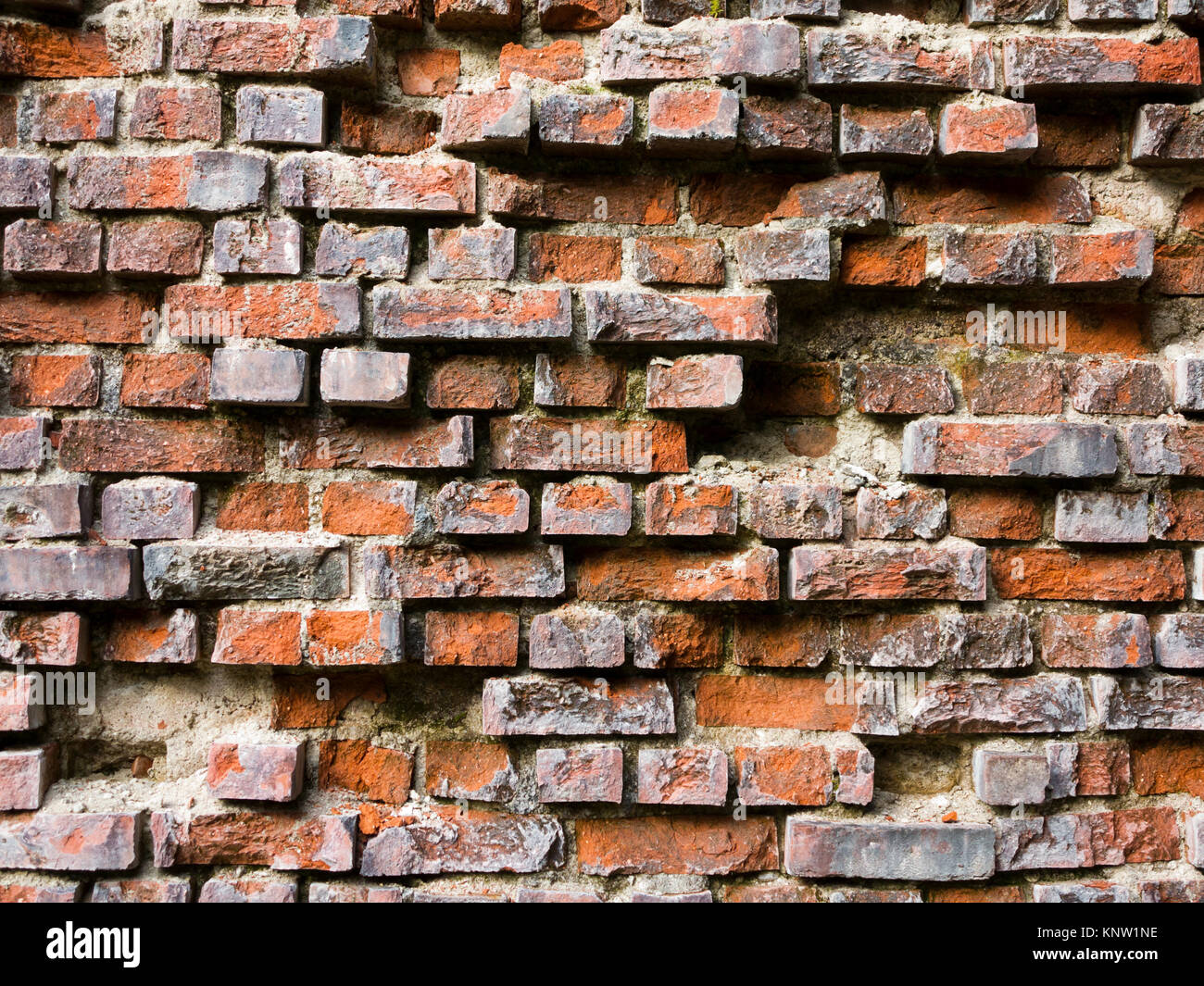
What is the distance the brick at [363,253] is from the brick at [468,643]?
0.58m

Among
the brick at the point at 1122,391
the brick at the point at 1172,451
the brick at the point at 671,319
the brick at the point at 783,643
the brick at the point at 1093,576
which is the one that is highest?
the brick at the point at 671,319

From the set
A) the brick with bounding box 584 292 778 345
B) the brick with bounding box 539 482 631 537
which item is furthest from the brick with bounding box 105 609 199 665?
the brick with bounding box 584 292 778 345

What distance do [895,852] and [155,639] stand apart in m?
1.26

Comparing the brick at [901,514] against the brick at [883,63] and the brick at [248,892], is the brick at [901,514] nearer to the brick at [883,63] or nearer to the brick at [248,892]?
the brick at [883,63]

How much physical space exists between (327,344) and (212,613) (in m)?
0.49

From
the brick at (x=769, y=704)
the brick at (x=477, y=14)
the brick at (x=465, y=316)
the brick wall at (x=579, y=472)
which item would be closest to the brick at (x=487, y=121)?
the brick wall at (x=579, y=472)

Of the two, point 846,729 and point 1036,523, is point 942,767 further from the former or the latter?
point 1036,523

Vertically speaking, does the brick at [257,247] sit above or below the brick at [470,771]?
above

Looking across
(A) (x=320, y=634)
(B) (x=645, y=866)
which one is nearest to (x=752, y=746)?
(B) (x=645, y=866)

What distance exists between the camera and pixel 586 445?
1.33 m

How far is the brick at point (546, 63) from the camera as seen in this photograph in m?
1.36

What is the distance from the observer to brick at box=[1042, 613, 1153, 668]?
134 centimetres

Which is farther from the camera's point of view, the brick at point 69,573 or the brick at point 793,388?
the brick at point 793,388

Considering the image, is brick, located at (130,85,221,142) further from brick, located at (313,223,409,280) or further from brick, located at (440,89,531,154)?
brick, located at (440,89,531,154)
